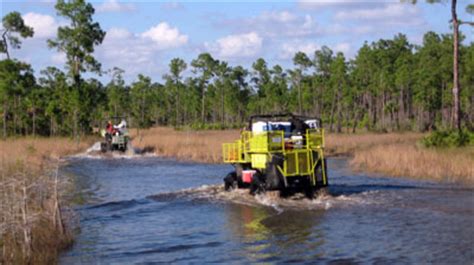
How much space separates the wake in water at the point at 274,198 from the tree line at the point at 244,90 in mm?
27827

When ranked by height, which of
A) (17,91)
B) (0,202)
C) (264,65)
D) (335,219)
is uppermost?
(264,65)

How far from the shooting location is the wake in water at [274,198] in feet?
62.8

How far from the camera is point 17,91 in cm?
4797

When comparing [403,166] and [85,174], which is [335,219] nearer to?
[403,166]

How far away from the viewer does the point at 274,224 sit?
16266 mm

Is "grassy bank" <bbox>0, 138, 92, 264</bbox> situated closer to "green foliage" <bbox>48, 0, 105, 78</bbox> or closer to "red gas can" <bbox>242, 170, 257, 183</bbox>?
"red gas can" <bbox>242, 170, 257, 183</bbox>

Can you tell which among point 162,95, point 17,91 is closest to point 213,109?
point 162,95

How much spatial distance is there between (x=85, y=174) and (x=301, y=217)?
1600 centimetres

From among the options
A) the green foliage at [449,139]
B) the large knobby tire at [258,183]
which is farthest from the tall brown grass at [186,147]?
the large knobby tire at [258,183]

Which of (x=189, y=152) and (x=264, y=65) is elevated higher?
(x=264, y=65)

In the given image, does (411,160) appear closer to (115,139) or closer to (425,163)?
(425,163)

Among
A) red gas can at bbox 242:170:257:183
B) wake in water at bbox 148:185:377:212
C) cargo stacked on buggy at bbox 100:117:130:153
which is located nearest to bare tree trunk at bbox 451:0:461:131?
wake in water at bbox 148:185:377:212

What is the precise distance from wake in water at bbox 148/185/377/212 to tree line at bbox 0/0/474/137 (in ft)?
91.3

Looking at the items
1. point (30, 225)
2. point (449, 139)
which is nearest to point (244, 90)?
point (449, 139)
